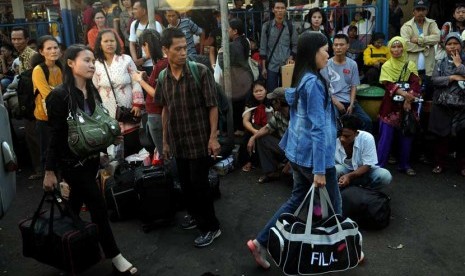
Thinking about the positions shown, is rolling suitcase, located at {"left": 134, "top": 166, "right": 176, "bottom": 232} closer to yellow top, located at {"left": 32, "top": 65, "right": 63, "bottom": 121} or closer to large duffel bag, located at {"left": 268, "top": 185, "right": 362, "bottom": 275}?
large duffel bag, located at {"left": 268, "top": 185, "right": 362, "bottom": 275}

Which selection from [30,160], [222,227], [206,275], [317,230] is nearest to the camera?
[317,230]

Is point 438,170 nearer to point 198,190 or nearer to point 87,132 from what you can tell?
point 198,190

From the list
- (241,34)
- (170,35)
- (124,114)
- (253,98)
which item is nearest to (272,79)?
(241,34)

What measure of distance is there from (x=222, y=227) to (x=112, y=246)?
4.13 ft

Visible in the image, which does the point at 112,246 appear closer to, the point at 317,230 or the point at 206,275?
the point at 206,275

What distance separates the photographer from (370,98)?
21.3 ft

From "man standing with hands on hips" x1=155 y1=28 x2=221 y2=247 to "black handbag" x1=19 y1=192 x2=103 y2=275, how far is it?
965 millimetres

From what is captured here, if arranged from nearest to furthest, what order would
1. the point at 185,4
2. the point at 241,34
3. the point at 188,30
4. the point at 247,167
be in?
the point at 185,4 → the point at 247,167 → the point at 241,34 → the point at 188,30

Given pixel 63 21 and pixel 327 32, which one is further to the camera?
pixel 63 21

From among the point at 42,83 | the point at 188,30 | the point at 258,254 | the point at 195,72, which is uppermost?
the point at 188,30

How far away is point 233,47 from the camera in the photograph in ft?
21.4

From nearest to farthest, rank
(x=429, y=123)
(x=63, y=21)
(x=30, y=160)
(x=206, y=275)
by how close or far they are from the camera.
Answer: (x=206, y=275) → (x=429, y=123) → (x=30, y=160) → (x=63, y=21)

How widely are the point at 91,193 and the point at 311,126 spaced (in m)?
1.79

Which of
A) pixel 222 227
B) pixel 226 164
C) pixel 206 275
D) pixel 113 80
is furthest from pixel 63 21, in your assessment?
pixel 206 275
